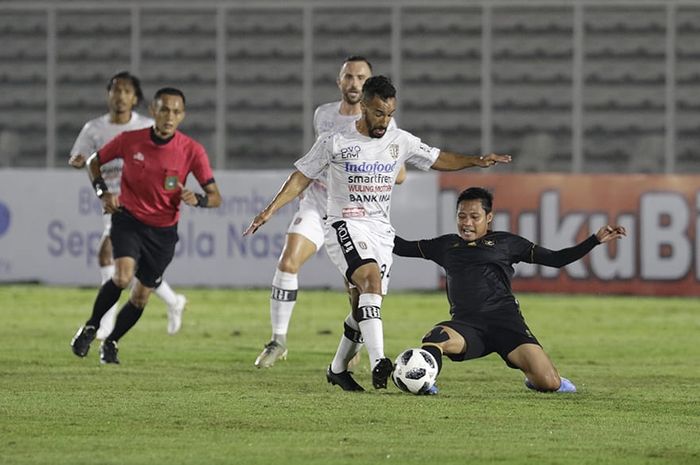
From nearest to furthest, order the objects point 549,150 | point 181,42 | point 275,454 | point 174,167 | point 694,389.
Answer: point 275,454 → point 694,389 → point 174,167 → point 549,150 → point 181,42

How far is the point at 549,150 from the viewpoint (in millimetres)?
24344

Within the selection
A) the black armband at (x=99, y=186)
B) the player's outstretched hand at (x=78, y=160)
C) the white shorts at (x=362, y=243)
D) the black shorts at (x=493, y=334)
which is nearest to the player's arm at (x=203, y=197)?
the black armband at (x=99, y=186)

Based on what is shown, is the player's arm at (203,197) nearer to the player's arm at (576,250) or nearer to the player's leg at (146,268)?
the player's leg at (146,268)

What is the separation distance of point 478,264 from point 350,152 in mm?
1031

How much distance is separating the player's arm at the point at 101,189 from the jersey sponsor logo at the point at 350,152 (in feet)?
7.91

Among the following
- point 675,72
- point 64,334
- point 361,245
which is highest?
point 675,72

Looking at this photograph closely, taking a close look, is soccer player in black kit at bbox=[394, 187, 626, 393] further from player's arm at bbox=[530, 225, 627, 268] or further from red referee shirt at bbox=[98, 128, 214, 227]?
red referee shirt at bbox=[98, 128, 214, 227]

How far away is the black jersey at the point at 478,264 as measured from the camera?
31.2ft

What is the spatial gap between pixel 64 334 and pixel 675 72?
1366 centimetres

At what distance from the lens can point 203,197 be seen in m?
11.4

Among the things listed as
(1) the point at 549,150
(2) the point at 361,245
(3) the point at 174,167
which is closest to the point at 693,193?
(1) the point at 549,150

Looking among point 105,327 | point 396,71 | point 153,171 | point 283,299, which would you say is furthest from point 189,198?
point 396,71

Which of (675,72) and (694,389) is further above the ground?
(675,72)

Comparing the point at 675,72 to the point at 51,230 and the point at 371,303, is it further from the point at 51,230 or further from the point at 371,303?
the point at 371,303
